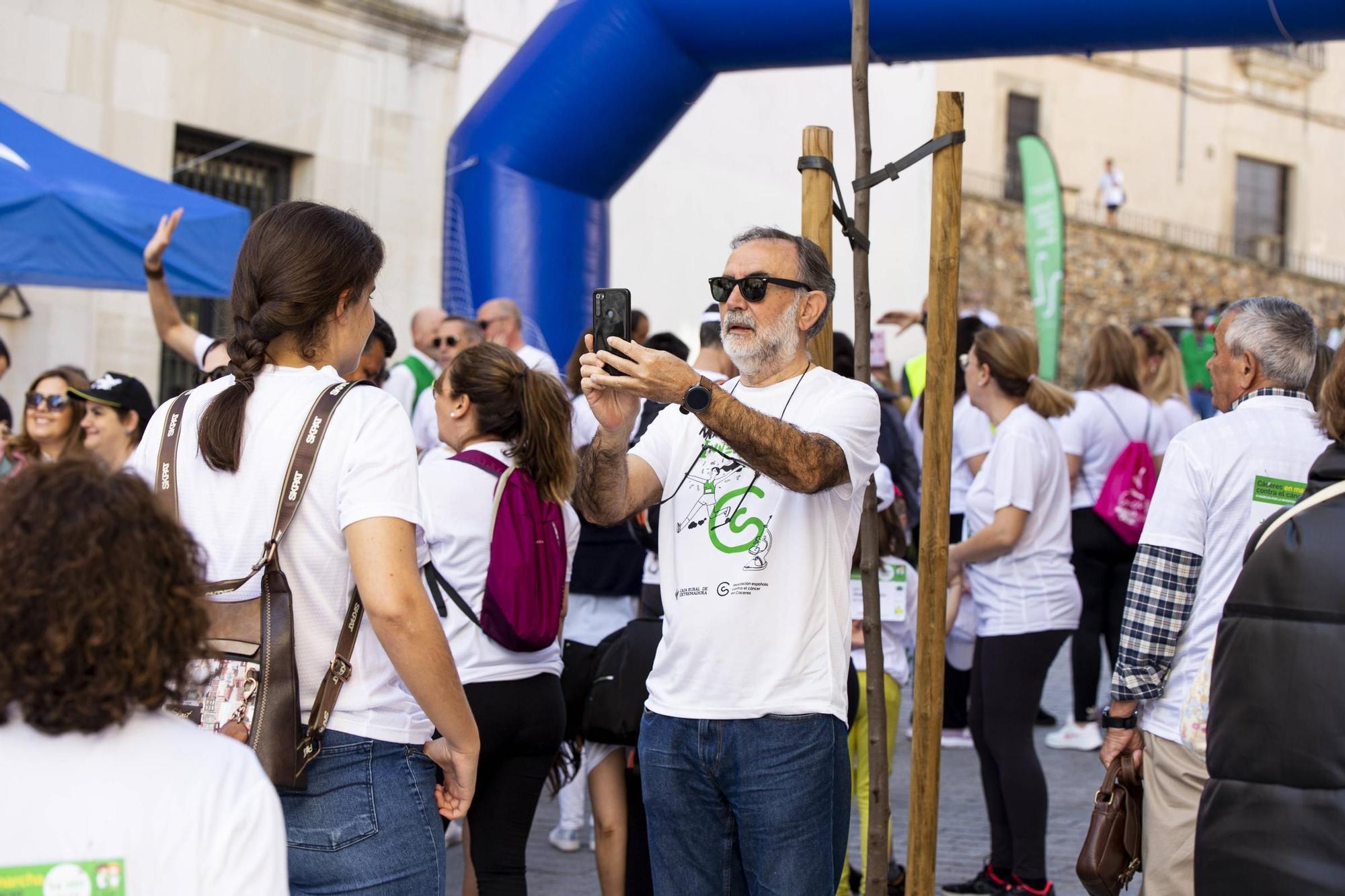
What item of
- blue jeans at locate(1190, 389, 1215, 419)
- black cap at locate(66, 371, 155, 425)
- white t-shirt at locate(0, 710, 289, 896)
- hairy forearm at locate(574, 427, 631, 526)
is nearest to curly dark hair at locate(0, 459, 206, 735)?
white t-shirt at locate(0, 710, 289, 896)

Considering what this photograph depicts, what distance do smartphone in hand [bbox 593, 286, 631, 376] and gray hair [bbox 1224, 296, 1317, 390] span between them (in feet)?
5.36

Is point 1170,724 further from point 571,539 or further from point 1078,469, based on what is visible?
point 1078,469

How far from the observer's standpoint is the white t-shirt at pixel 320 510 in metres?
2.44

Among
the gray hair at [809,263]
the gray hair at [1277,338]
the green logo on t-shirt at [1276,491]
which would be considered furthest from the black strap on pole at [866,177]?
the green logo on t-shirt at [1276,491]

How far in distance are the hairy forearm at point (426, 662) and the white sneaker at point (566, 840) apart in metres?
3.54

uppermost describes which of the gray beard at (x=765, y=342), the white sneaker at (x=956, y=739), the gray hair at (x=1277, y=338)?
the gray hair at (x=1277, y=338)

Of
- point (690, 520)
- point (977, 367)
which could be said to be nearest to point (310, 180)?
point (977, 367)

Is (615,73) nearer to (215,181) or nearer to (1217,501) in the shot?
(1217,501)

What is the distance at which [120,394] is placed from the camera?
5.75m

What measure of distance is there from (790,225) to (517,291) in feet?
30.1

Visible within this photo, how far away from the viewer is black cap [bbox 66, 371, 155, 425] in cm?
570

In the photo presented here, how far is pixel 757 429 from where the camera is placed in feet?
9.41

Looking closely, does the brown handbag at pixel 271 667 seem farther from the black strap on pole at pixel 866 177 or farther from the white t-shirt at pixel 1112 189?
the white t-shirt at pixel 1112 189

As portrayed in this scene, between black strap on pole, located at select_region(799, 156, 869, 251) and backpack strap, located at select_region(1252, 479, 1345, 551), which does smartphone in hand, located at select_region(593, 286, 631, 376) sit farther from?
backpack strap, located at select_region(1252, 479, 1345, 551)
